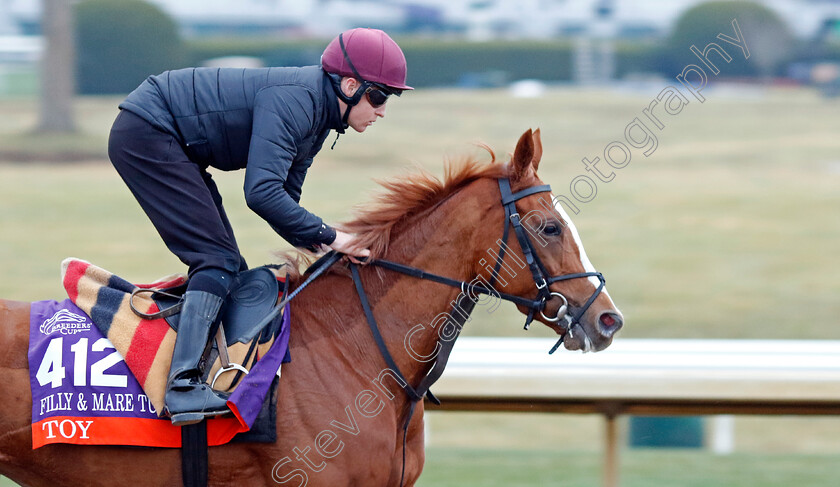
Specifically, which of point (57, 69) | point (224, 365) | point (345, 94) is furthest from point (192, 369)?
point (57, 69)

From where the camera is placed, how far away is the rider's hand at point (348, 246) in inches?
106

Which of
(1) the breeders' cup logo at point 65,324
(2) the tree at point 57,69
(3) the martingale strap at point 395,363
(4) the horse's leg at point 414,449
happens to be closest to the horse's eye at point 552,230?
(3) the martingale strap at point 395,363

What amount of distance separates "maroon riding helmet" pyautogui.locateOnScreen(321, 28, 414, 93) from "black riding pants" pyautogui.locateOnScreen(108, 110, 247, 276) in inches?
20.5

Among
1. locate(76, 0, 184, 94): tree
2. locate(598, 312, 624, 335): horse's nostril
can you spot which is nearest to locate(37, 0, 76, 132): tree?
locate(76, 0, 184, 94): tree

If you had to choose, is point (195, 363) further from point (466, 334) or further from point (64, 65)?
point (64, 65)

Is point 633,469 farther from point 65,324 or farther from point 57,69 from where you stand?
point 57,69

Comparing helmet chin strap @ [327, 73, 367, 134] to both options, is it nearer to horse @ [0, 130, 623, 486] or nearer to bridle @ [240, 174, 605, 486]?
horse @ [0, 130, 623, 486]

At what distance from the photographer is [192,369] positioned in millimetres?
2461

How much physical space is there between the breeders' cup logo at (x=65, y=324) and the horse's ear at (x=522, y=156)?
1316 millimetres

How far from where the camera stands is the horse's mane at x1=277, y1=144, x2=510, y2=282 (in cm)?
274

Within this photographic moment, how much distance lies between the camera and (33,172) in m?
14.0

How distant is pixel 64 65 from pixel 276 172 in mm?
13356

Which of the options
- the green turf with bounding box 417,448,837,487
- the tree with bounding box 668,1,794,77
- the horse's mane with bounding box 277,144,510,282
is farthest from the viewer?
the tree with bounding box 668,1,794,77

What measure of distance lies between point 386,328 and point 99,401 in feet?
2.73
